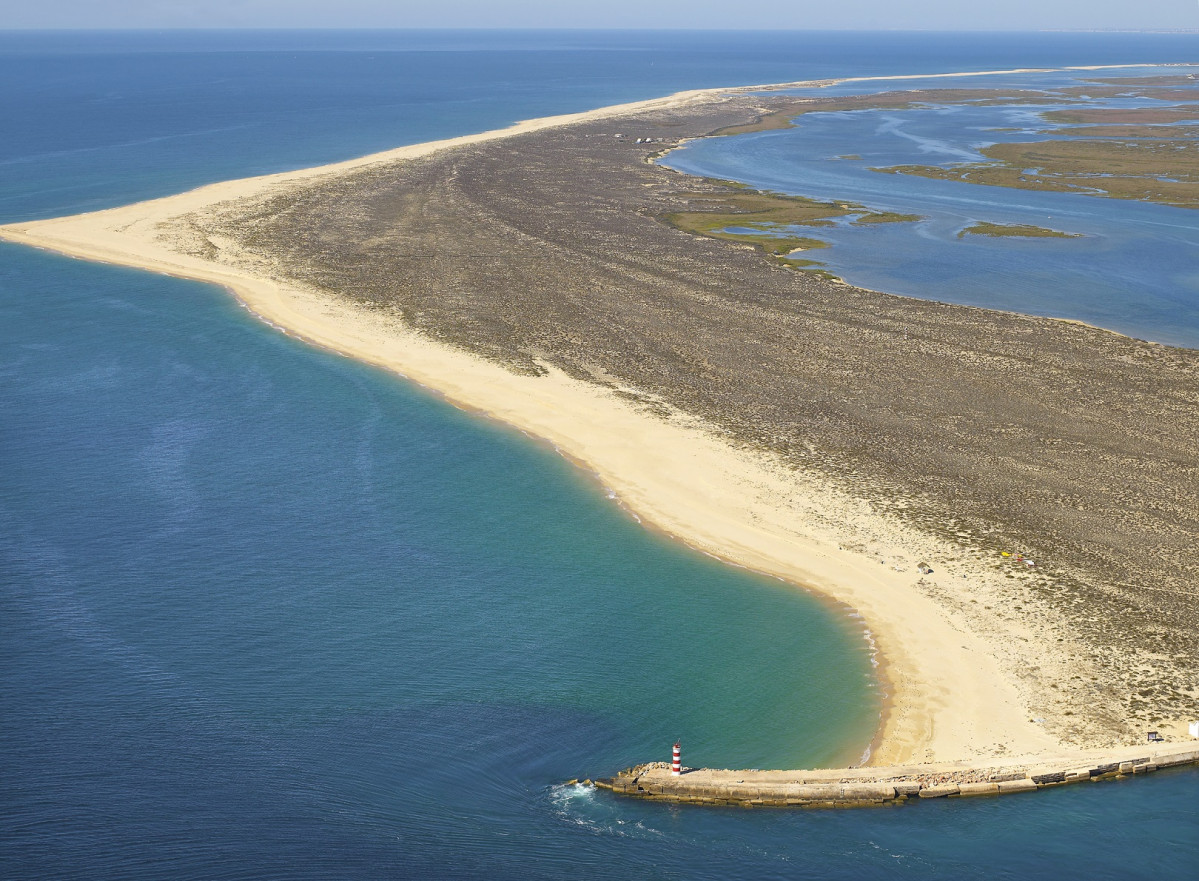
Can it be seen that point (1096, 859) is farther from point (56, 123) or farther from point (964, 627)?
point (56, 123)

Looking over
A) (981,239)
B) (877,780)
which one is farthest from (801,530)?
(981,239)

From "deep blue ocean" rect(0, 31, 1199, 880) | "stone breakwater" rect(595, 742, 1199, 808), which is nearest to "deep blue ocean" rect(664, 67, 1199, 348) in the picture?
"deep blue ocean" rect(0, 31, 1199, 880)

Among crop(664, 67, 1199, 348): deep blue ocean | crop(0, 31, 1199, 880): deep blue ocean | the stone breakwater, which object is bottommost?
the stone breakwater

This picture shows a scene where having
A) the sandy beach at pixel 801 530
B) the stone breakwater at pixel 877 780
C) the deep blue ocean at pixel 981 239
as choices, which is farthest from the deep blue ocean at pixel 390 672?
the deep blue ocean at pixel 981 239

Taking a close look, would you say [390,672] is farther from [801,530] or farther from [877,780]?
[801,530]

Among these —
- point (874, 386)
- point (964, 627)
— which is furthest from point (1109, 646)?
point (874, 386)

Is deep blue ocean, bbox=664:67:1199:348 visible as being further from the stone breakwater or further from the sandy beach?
the stone breakwater
